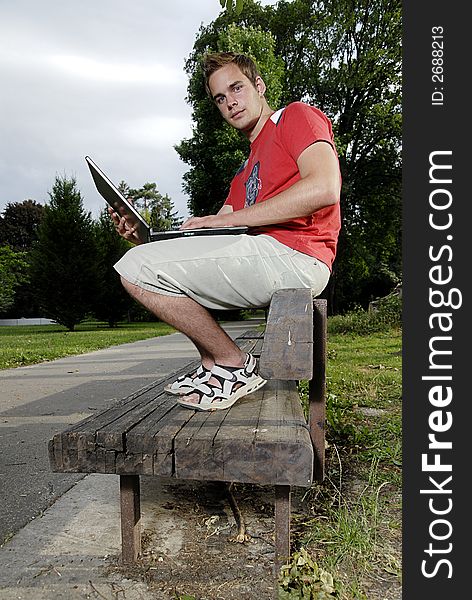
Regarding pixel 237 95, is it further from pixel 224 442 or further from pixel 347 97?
pixel 347 97

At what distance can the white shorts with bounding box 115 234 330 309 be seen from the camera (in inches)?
80.4

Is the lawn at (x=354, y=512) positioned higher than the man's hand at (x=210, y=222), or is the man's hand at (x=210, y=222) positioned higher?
the man's hand at (x=210, y=222)

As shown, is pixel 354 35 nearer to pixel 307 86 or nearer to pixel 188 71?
pixel 307 86

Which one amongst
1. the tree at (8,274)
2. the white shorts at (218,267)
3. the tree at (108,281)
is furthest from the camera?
the tree at (8,274)

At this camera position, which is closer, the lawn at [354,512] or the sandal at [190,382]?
the lawn at [354,512]

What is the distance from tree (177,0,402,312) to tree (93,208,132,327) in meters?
6.06

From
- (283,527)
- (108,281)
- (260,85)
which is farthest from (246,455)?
(108,281)

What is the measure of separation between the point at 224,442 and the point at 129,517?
506 millimetres

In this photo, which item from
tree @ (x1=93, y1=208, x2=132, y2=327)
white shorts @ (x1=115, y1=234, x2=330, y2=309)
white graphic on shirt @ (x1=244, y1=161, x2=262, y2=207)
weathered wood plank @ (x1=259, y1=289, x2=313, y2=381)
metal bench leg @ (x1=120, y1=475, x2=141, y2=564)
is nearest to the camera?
weathered wood plank @ (x1=259, y1=289, x2=313, y2=381)

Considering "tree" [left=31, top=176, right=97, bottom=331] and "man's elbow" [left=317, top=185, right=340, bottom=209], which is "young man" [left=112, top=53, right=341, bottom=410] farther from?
"tree" [left=31, top=176, right=97, bottom=331]

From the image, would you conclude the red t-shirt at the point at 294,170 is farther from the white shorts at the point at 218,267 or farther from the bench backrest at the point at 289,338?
the bench backrest at the point at 289,338

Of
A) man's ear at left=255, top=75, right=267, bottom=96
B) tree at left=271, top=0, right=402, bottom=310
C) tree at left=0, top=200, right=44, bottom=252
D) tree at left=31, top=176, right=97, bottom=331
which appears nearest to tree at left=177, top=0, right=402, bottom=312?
tree at left=271, top=0, right=402, bottom=310

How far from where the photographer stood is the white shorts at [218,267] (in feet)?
6.70

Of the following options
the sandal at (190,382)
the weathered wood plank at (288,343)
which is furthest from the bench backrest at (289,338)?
the sandal at (190,382)
